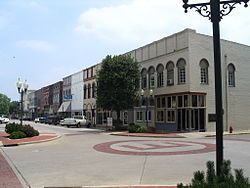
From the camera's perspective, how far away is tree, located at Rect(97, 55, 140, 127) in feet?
143

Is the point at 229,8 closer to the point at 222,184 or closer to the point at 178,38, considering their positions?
the point at 222,184

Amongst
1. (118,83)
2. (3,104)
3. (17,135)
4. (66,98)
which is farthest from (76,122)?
(3,104)

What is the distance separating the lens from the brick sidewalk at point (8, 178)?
11106 millimetres

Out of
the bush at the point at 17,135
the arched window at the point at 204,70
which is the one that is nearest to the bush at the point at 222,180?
the bush at the point at 17,135

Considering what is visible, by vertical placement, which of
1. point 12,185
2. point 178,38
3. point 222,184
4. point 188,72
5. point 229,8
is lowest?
point 12,185

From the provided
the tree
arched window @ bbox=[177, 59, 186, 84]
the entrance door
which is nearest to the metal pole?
arched window @ bbox=[177, 59, 186, 84]

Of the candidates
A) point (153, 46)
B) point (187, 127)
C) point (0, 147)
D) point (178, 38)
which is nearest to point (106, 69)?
point (153, 46)

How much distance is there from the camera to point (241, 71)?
43.8 meters

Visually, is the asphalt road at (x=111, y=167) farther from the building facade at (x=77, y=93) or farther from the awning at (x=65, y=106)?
the awning at (x=65, y=106)

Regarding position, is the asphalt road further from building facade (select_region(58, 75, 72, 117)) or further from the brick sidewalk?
building facade (select_region(58, 75, 72, 117))

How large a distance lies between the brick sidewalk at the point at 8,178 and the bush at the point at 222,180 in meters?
6.06

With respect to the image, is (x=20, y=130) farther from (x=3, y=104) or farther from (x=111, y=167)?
(x=3, y=104)

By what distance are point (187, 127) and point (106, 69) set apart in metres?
11.9

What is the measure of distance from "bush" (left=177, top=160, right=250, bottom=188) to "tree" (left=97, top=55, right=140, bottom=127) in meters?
36.4
